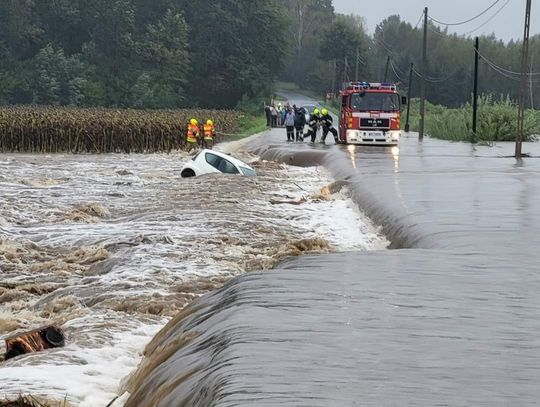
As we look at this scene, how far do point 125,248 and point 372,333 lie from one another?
8.30 metres

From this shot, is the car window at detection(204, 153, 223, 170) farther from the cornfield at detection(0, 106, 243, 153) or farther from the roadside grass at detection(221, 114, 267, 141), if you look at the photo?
the roadside grass at detection(221, 114, 267, 141)

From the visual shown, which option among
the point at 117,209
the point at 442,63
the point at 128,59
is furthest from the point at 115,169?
the point at 442,63

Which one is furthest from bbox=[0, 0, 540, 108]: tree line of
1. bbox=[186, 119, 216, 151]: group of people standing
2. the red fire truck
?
the red fire truck

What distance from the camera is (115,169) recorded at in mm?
32969

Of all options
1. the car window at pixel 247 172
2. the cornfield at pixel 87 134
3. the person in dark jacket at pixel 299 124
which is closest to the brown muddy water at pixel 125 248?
the car window at pixel 247 172

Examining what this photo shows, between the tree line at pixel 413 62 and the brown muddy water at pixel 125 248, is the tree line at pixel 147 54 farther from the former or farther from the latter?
the brown muddy water at pixel 125 248

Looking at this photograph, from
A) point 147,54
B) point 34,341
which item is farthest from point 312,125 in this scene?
point 147,54

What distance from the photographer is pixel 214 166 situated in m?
27.2

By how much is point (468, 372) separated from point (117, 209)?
15.5 meters

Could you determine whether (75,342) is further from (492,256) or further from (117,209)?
(117,209)

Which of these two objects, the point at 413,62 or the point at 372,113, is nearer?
the point at 372,113

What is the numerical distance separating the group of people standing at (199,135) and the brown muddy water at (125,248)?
1078 centimetres

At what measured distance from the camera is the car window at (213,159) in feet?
89.3

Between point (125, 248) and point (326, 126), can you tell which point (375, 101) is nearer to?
point (326, 126)
